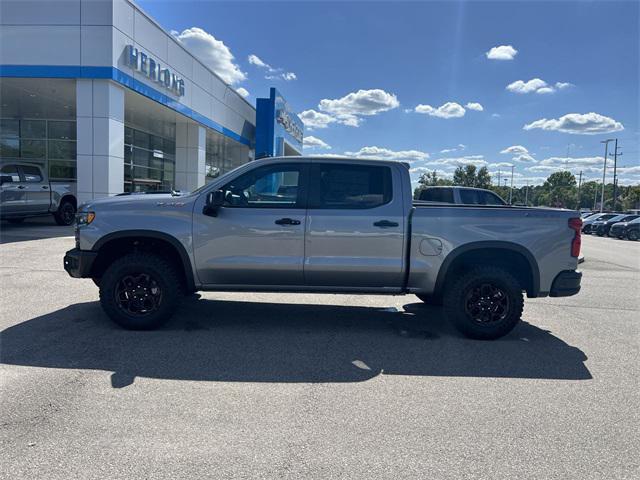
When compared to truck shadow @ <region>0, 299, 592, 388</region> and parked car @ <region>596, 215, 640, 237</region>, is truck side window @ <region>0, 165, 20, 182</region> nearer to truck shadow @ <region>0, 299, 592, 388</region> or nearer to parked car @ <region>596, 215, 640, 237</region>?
truck shadow @ <region>0, 299, 592, 388</region>

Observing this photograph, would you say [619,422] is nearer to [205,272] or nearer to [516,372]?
[516,372]

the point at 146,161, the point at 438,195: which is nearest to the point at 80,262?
the point at 438,195

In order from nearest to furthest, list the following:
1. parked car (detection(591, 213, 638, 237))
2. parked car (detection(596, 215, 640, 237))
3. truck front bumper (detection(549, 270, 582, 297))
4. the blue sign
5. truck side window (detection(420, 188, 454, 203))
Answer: truck front bumper (detection(549, 270, 582, 297))
truck side window (detection(420, 188, 454, 203))
the blue sign
parked car (detection(596, 215, 640, 237))
parked car (detection(591, 213, 638, 237))

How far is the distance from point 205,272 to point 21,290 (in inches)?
Answer: 142

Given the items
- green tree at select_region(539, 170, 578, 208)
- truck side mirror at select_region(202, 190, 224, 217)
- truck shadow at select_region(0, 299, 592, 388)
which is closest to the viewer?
truck shadow at select_region(0, 299, 592, 388)

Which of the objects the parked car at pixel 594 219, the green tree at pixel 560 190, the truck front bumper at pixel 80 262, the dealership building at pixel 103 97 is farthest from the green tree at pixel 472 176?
the truck front bumper at pixel 80 262

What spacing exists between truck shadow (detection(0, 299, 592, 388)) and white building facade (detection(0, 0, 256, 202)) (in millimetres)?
12391

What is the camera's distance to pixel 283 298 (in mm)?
7387

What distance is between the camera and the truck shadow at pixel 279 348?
14.5 feet

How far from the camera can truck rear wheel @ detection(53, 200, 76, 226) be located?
16578mm

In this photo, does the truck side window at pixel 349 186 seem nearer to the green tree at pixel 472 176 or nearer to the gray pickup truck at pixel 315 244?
the gray pickup truck at pixel 315 244

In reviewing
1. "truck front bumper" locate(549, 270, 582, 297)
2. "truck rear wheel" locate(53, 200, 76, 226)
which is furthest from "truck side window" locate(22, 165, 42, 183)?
"truck front bumper" locate(549, 270, 582, 297)

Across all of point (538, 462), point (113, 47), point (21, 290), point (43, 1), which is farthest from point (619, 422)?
point (43, 1)

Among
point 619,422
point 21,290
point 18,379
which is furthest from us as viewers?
point 21,290
